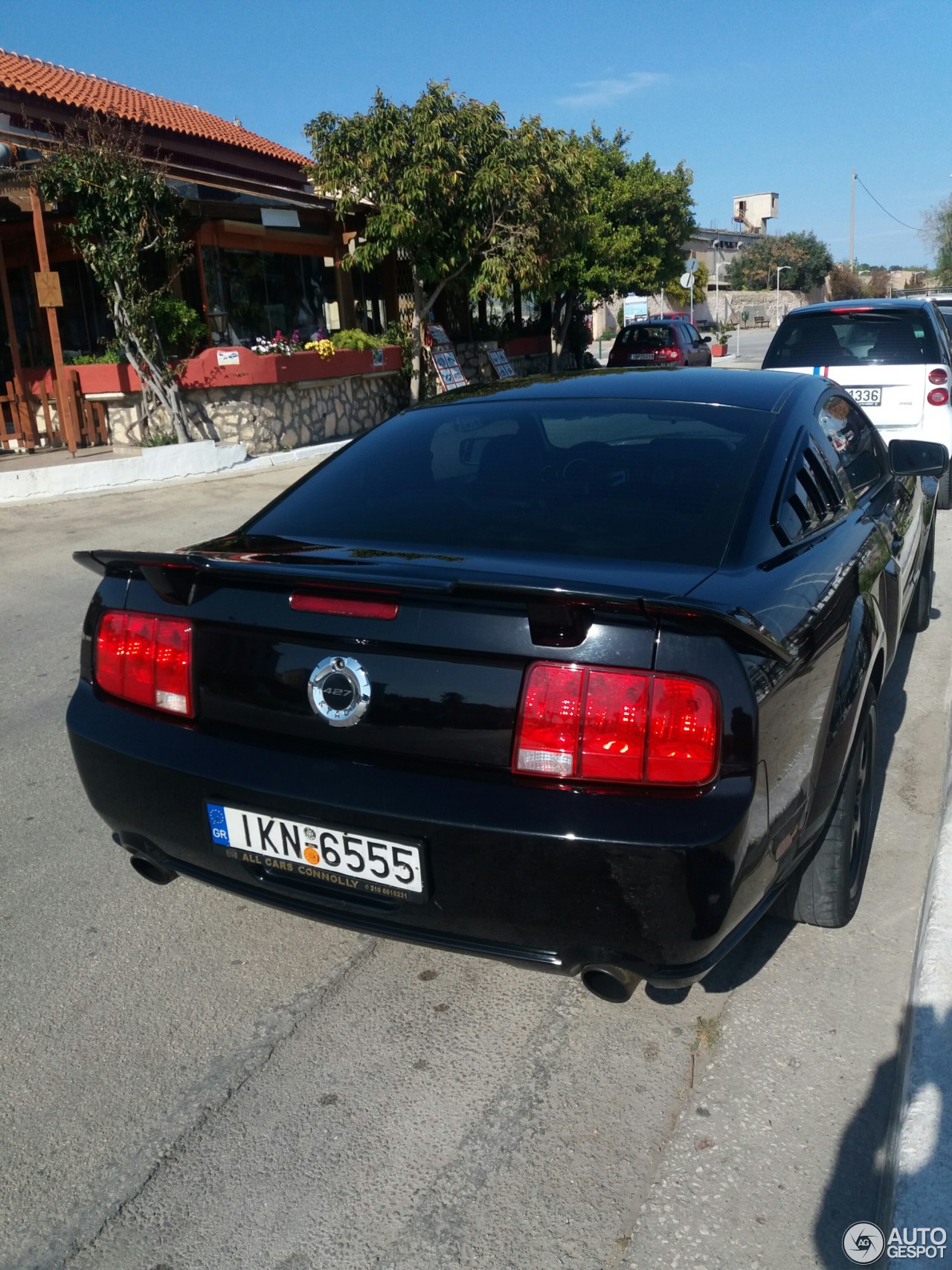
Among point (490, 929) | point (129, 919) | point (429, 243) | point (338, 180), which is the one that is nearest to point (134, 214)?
point (338, 180)

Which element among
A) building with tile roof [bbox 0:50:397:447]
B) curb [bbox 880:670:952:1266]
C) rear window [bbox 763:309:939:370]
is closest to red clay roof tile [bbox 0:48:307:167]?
building with tile roof [bbox 0:50:397:447]

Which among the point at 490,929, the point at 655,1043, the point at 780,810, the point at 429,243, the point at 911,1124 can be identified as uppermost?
the point at 429,243

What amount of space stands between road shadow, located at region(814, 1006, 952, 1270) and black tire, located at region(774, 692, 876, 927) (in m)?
0.40

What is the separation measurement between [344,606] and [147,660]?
0.63 m

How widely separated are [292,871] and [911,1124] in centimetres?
137

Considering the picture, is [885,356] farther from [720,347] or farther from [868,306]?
[720,347]

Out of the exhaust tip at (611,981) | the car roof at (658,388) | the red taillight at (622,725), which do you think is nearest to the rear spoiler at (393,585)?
the red taillight at (622,725)

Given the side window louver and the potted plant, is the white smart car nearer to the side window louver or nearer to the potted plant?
the side window louver

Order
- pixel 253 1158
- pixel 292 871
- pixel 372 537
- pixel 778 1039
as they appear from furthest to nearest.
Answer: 1. pixel 372 537
2. pixel 778 1039
3. pixel 292 871
4. pixel 253 1158

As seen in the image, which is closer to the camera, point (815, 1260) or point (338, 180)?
point (815, 1260)

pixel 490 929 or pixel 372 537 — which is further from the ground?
pixel 372 537

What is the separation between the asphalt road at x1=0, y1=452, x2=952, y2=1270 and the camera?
6.64 feet

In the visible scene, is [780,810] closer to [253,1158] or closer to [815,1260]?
[815,1260]

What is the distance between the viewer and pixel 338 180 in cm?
1576
